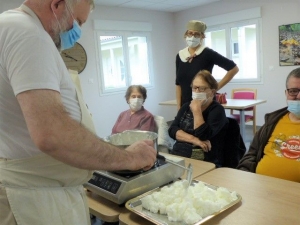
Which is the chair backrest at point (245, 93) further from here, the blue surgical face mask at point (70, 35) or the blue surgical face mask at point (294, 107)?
the blue surgical face mask at point (70, 35)

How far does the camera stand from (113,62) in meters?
5.59

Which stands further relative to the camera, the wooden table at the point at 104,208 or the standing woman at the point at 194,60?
the standing woman at the point at 194,60

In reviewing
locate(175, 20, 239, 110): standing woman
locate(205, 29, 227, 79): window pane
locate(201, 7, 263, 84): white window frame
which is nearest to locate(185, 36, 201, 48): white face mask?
locate(175, 20, 239, 110): standing woman

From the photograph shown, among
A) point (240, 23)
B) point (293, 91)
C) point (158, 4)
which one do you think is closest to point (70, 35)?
point (293, 91)

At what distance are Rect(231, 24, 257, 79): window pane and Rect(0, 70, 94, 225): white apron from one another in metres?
5.07

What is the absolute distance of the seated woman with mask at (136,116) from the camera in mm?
2557

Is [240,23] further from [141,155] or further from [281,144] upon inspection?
[141,155]

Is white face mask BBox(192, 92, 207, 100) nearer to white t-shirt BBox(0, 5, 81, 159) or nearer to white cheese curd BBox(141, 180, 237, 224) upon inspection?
white cheese curd BBox(141, 180, 237, 224)

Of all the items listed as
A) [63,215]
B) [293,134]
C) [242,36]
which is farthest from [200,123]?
[242,36]

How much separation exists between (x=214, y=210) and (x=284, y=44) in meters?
4.59

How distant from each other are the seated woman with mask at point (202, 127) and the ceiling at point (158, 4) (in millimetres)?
3448

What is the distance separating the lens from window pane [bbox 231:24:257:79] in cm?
532

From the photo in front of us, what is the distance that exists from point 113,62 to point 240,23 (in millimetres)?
2495

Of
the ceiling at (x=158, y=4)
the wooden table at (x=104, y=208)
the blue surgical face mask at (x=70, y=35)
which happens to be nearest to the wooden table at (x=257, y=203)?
the wooden table at (x=104, y=208)
